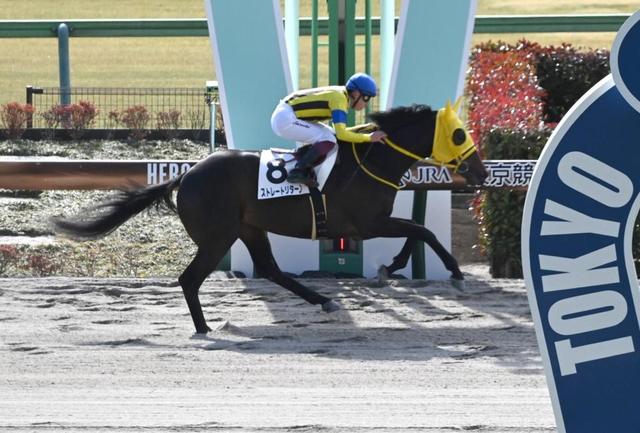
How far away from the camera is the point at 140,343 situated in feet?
24.7

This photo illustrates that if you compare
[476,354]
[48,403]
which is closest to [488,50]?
[476,354]

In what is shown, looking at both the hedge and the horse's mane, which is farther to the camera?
the hedge

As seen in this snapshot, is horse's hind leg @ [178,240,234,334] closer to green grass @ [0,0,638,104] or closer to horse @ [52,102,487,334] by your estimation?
horse @ [52,102,487,334]

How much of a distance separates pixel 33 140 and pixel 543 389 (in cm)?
859

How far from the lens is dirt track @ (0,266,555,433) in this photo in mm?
5824

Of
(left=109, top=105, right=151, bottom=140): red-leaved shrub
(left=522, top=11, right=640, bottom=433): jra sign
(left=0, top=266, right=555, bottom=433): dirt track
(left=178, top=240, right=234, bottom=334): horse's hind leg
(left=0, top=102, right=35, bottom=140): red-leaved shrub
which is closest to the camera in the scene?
(left=522, top=11, right=640, bottom=433): jra sign

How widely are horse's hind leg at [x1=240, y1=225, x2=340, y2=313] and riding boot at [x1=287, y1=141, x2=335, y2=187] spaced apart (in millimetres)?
489

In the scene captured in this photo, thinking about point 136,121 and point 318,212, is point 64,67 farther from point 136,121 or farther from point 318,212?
point 318,212

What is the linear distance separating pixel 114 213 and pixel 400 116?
1.85 m

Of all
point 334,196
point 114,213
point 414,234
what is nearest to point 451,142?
point 414,234

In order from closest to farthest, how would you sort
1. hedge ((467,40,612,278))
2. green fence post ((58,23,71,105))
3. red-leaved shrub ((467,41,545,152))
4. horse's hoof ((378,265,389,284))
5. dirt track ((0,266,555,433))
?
dirt track ((0,266,555,433)) → horse's hoof ((378,265,389,284)) → hedge ((467,40,612,278)) → red-leaved shrub ((467,41,545,152)) → green fence post ((58,23,71,105))

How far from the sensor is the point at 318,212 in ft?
27.0

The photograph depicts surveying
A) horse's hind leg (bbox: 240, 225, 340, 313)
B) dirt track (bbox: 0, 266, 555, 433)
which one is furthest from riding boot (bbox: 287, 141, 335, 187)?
dirt track (bbox: 0, 266, 555, 433)

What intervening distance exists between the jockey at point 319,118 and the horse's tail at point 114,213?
0.77 metres
